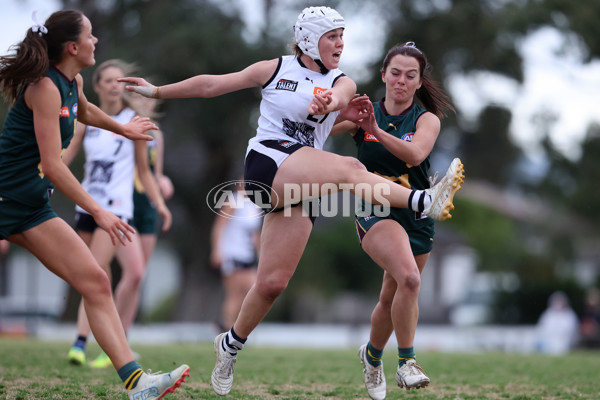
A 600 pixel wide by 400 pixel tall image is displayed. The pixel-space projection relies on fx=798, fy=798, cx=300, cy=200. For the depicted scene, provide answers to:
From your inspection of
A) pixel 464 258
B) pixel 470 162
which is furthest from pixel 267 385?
pixel 464 258

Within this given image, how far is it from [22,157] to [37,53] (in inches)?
23.6

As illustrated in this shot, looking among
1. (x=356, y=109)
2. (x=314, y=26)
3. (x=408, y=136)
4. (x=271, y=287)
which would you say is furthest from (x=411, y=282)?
(x=314, y=26)

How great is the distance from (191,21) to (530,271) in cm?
1859

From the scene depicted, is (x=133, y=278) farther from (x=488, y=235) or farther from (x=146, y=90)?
(x=488, y=235)

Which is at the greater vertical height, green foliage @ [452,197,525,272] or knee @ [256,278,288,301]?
green foliage @ [452,197,525,272]

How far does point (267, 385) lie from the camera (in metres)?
6.42

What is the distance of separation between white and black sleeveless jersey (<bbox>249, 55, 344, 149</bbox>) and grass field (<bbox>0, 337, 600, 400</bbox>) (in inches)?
74.2

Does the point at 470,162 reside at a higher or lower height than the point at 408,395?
higher

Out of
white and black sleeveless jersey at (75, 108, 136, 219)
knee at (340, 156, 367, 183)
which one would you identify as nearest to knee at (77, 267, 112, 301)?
knee at (340, 156, 367, 183)

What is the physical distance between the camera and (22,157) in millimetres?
4586

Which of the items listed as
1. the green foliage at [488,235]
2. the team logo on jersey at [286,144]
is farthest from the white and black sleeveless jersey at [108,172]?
the green foliage at [488,235]

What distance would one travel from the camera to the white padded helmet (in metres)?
5.20

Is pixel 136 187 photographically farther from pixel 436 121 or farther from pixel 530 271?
pixel 530 271

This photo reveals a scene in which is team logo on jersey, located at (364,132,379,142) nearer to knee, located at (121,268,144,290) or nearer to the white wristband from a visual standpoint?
the white wristband
